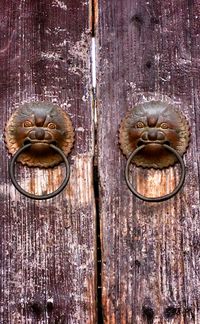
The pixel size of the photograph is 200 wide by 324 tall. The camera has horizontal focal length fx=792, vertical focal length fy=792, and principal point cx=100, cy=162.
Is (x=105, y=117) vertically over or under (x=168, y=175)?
over

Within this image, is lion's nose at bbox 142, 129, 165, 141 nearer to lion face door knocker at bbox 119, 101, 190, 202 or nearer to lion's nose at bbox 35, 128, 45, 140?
lion face door knocker at bbox 119, 101, 190, 202

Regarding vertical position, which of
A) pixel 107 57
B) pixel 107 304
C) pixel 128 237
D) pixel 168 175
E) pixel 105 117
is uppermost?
pixel 107 57

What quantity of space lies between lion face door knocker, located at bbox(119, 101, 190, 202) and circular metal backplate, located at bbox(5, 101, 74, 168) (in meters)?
0.11

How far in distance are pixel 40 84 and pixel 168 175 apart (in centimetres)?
30

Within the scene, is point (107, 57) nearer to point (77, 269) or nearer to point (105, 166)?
point (105, 166)

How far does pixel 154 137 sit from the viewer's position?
4.67ft

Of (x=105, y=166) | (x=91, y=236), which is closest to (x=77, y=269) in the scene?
(x=91, y=236)

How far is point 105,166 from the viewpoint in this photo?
4.81ft

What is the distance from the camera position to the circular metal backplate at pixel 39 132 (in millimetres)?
1431

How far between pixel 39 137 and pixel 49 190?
104 mm

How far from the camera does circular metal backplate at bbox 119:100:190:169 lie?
143cm

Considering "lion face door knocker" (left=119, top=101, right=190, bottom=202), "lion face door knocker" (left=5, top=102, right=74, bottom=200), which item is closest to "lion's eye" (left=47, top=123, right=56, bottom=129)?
"lion face door knocker" (left=5, top=102, right=74, bottom=200)

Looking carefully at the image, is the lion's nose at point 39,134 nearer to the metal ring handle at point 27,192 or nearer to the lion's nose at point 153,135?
the metal ring handle at point 27,192

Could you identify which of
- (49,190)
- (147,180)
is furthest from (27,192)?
(147,180)
